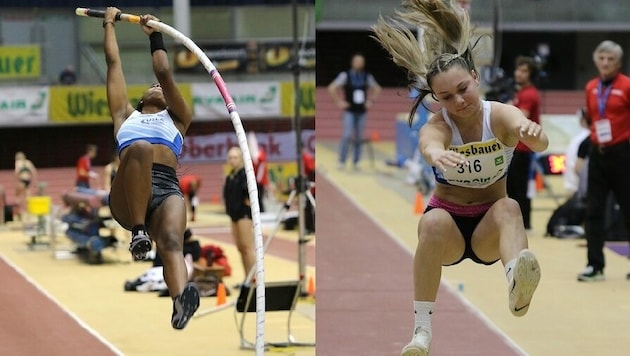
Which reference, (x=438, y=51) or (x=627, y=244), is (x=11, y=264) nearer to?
(x=627, y=244)

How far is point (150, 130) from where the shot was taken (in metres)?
7.43

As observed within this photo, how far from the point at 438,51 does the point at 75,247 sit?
962 cm

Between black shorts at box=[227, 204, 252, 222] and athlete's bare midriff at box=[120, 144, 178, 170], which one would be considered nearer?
athlete's bare midriff at box=[120, 144, 178, 170]

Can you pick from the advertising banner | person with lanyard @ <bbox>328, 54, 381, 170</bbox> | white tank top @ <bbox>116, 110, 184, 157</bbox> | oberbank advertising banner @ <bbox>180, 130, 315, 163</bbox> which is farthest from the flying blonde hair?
person with lanyard @ <bbox>328, 54, 381, 170</bbox>

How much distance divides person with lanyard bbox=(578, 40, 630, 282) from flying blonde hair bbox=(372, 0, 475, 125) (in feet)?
16.3

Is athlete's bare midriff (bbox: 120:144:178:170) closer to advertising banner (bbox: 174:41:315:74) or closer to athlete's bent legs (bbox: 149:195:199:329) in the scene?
athlete's bent legs (bbox: 149:195:199:329)

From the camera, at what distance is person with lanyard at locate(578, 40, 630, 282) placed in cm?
1183

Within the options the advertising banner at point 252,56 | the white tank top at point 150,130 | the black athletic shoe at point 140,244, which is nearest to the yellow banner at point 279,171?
the advertising banner at point 252,56

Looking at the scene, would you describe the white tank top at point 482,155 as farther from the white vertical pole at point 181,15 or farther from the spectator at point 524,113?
the white vertical pole at point 181,15

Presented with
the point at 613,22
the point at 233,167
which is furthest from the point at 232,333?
the point at 613,22

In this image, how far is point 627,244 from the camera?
48.8ft

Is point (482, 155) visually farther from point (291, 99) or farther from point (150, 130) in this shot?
point (291, 99)

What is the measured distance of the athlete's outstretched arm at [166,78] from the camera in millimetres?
7309

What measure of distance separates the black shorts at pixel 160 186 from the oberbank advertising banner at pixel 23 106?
39.6 feet
